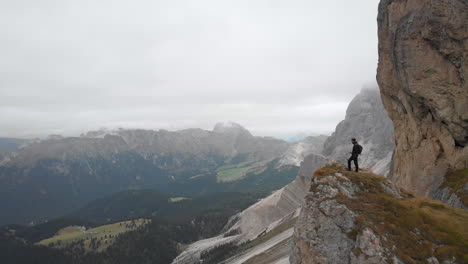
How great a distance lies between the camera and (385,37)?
5250 cm

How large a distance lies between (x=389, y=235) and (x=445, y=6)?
117 feet

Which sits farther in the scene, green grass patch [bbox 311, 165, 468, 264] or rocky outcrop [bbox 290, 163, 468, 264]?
rocky outcrop [bbox 290, 163, 468, 264]

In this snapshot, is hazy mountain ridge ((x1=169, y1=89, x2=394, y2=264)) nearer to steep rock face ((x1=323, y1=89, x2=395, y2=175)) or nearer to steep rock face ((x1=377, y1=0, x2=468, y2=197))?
steep rock face ((x1=323, y1=89, x2=395, y2=175))

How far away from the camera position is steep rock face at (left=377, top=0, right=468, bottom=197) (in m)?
41.2

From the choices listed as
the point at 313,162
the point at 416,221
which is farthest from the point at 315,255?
the point at 313,162

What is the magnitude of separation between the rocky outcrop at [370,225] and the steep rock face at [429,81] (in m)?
20.4

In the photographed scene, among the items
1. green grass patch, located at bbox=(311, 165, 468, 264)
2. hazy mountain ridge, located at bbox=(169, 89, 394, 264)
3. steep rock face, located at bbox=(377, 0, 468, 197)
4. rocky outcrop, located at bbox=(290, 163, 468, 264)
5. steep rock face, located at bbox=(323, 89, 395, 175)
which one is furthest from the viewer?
hazy mountain ridge, located at bbox=(169, 89, 394, 264)

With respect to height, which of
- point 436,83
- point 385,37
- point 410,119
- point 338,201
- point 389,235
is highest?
point 385,37

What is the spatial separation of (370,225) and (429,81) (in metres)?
31.3

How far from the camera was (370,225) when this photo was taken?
73.8ft

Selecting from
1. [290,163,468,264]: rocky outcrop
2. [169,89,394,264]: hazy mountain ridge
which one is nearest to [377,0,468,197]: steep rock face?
[290,163,468,264]: rocky outcrop

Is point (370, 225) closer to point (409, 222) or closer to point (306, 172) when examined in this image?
point (409, 222)

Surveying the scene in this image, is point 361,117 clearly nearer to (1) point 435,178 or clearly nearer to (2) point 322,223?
(1) point 435,178

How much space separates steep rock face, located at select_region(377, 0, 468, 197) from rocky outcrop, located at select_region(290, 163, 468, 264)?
804 inches
